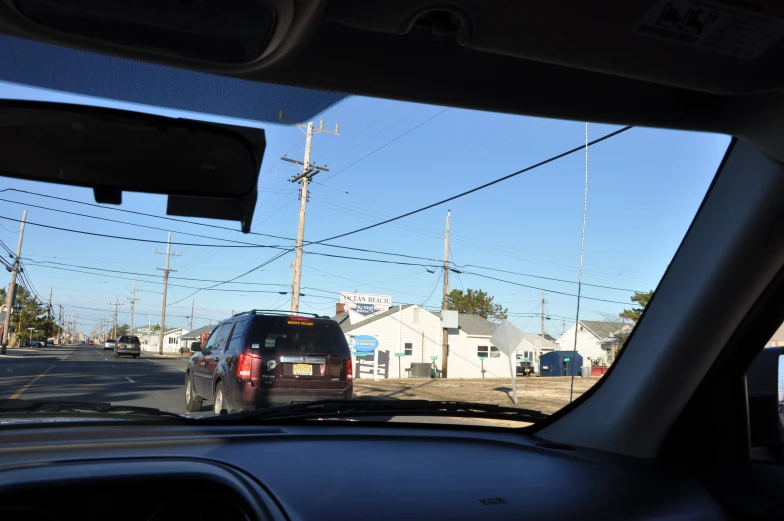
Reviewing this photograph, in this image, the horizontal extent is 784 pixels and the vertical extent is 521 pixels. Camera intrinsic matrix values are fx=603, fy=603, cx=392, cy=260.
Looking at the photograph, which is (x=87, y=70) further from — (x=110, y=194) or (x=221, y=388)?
(x=221, y=388)

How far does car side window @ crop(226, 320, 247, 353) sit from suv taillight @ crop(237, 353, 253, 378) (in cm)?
26

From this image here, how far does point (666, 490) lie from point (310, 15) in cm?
223

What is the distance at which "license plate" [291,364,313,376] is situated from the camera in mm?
6754

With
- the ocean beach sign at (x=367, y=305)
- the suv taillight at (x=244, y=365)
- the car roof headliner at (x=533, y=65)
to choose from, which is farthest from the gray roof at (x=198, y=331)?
the ocean beach sign at (x=367, y=305)

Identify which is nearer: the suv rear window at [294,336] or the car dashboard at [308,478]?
the car dashboard at [308,478]

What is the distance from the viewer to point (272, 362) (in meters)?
6.88

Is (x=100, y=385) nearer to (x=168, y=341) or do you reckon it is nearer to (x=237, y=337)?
(x=237, y=337)

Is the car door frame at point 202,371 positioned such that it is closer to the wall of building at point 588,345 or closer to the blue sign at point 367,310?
the wall of building at point 588,345

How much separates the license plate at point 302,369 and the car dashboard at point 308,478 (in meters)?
3.89

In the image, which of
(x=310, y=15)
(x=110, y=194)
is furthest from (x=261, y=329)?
(x=310, y=15)

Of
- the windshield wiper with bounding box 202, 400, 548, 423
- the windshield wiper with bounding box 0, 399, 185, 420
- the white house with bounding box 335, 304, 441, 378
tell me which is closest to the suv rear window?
the windshield wiper with bounding box 202, 400, 548, 423

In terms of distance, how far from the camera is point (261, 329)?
23.8 feet

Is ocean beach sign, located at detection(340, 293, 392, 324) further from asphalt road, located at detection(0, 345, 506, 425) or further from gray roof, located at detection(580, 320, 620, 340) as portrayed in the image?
gray roof, located at detection(580, 320, 620, 340)

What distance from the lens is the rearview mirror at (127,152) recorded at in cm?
207
